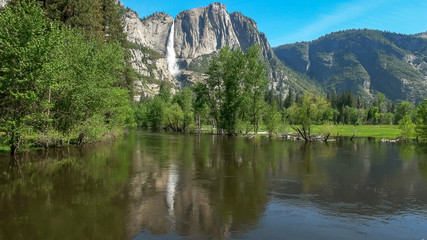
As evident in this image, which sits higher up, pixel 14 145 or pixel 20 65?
pixel 20 65

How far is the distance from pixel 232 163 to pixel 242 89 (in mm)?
53161

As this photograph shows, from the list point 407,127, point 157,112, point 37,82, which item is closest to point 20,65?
point 37,82

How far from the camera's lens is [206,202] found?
53.9 ft

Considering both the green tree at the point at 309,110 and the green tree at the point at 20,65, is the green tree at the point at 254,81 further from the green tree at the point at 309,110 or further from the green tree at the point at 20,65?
the green tree at the point at 20,65

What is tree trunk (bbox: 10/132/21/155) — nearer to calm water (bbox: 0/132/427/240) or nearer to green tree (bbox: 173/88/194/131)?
calm water (bbox: 0/132/427/240)

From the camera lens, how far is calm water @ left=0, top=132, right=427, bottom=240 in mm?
12258

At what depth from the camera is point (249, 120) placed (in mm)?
85062

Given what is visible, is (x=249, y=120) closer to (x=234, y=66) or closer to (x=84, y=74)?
(x=234, y=66)

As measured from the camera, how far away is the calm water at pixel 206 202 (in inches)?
483

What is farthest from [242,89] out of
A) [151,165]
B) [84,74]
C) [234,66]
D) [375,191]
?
[375,191]

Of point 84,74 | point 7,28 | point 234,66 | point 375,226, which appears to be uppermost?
point 234,66

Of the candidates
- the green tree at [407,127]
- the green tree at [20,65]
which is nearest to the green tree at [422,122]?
the green tree at [407,127]

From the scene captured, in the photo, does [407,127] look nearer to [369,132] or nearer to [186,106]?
[369,132]

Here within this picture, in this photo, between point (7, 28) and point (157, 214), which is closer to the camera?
point (157, 214)
